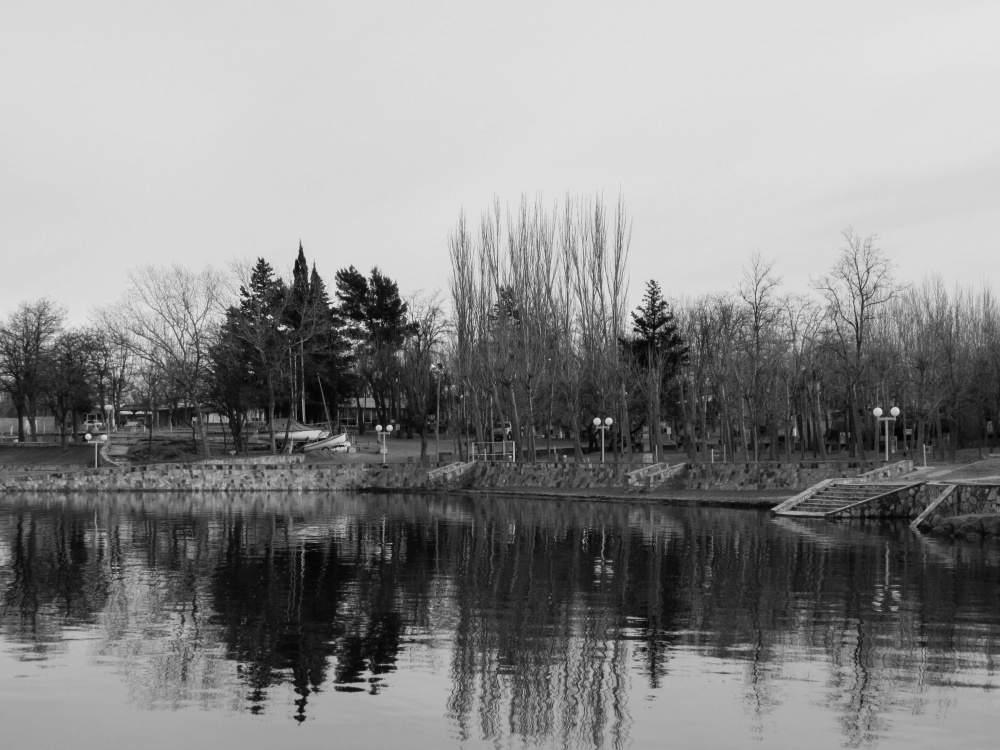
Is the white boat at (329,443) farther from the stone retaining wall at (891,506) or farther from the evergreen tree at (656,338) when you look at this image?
the stone retaining wall at (891,506)

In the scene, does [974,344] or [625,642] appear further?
[974,344]

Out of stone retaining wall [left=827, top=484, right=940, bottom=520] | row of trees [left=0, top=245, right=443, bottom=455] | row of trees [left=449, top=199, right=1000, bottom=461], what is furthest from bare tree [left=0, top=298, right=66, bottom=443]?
stone retaining wall [left=827, top=484, right=940, bottom=520]

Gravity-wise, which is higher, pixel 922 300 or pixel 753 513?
pixel 922 300

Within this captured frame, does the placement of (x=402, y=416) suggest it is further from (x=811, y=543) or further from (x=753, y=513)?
(x=811, y=543)

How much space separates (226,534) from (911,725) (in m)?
22.7

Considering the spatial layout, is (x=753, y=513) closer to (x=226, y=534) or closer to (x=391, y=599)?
(x=226, y=534)

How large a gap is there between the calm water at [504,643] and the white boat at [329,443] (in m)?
38.9

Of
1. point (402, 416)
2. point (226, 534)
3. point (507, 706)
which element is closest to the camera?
point (507, 706)

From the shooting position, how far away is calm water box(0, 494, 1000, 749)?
32.0 feet

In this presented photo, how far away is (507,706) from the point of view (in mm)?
10438

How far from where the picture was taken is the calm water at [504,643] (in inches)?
384

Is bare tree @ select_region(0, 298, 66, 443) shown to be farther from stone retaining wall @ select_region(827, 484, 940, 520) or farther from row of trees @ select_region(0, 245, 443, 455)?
stone retaining wall @ select_region(827, 484, 940, 520)

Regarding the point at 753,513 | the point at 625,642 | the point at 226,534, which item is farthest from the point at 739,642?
the point at 753,513

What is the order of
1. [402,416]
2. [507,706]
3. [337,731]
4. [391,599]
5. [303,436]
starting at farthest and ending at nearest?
[402,416], [303,436], [391,599], [507,706], [337,731]
